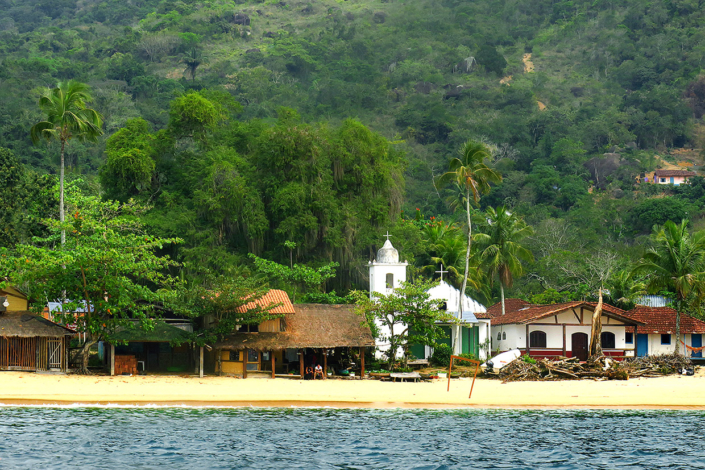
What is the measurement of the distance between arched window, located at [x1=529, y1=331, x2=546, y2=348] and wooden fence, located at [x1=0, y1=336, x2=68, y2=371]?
25.2 metres

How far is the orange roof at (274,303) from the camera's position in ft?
131

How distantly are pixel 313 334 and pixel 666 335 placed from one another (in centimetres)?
2293

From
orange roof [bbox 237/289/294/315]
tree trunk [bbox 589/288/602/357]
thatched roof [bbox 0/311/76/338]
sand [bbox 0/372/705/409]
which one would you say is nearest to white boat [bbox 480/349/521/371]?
tree trunk [bbox 589/288/602/357]

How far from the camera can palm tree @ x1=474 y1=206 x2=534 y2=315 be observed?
183ft

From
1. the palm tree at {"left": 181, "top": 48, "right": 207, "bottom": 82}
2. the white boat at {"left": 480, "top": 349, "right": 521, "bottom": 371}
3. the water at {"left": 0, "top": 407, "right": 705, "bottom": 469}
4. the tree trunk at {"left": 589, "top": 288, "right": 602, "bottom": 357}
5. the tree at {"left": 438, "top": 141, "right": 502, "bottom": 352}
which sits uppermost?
the palm tree at {"left": 181, "top": 48, "right": 207, "bottom": 82}

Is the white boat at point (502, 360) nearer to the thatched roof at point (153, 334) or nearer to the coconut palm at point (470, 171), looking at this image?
the coconut palm at point (470, 171)

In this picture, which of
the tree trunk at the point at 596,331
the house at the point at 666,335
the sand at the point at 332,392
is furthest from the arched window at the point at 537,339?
the sand at the point at 332,392

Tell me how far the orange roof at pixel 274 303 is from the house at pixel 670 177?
87337 millimetres

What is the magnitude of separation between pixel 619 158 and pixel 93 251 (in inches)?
3792

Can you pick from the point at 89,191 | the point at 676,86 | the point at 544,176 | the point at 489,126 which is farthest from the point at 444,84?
the point at 89,191

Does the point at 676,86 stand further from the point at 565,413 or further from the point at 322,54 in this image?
the point at 565,413

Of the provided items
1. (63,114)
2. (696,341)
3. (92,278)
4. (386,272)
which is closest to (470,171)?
(386,272)

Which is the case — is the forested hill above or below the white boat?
above

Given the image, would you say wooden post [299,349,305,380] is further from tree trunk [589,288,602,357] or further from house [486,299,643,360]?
tree trunk [589,288,602,357]
